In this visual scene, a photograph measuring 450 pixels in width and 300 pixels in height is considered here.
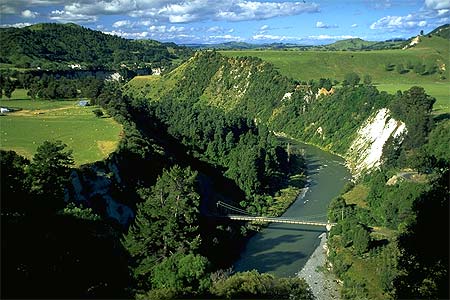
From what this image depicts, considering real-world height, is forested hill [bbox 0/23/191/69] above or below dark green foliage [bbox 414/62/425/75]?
above

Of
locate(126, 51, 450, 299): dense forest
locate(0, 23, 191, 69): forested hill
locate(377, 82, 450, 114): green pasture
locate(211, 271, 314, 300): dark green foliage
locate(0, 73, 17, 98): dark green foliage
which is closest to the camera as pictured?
locate(126, 51, 450, 299): dense forest

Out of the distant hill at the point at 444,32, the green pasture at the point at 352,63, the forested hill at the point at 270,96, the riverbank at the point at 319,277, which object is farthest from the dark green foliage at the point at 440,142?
the distant hill at the point at 444,32

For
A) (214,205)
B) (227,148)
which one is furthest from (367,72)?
(214,205)

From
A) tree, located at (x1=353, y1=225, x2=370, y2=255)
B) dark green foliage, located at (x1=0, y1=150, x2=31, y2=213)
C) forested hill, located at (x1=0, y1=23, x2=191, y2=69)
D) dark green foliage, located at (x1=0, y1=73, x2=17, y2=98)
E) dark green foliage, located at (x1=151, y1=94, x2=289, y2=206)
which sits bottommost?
tree, located at (x1=353, y1=225, x2=370, y2=255)

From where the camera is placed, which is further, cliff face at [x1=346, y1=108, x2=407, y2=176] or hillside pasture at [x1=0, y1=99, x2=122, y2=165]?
cliff face at [x1=346, y1=108, x2=407, y2=176]

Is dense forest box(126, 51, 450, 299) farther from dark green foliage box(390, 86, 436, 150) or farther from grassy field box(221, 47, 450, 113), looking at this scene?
grassy field box(221, 47, 450, 113)

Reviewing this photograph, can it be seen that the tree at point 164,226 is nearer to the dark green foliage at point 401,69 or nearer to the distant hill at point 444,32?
the dark green foliage at point 401,69

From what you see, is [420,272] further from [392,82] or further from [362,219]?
[392,82]

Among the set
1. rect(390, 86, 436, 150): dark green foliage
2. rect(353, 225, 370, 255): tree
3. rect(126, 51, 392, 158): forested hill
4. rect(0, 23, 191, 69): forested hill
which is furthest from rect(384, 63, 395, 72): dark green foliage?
rect(353, 225, 370, 255): tree
